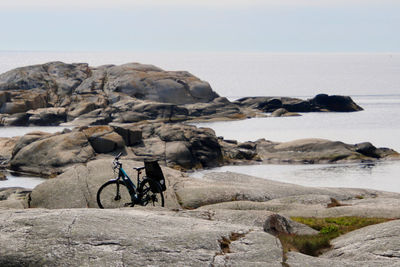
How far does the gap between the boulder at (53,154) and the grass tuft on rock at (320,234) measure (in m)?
27.1

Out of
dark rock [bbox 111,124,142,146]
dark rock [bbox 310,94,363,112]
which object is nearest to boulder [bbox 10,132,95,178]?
dark rock [bbox 111,124,142,146]

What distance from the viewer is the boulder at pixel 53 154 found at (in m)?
40.9

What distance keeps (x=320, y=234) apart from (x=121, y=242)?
5738mm

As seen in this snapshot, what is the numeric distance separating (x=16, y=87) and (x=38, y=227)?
274 feet

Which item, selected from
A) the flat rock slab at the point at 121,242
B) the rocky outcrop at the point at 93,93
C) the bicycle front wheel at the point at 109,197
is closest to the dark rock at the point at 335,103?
the rocky outcrop at the point at 93,93

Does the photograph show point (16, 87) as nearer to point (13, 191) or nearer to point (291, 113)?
point (291, 113)

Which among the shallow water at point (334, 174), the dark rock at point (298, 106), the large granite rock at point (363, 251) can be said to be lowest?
the shallow water at point (334, 174)

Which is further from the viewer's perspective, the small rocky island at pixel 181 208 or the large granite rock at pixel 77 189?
the large granite rock at pixel 77 189

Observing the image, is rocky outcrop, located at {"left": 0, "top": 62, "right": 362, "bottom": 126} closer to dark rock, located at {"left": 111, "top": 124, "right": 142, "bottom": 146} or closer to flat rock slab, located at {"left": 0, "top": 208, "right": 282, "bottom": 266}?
dark rock, located at {"left": 111, "top": 124, "right": 142, "bottom": 146}

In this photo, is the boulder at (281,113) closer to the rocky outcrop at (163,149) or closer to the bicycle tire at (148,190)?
the rocky outcrop at (163,149)

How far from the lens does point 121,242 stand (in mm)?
10906

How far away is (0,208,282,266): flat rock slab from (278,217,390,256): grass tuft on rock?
0.97m

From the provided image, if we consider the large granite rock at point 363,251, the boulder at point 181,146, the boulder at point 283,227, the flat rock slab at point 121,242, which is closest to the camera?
the flat rock slab at point 121,242

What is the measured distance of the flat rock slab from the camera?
10.5 meters
